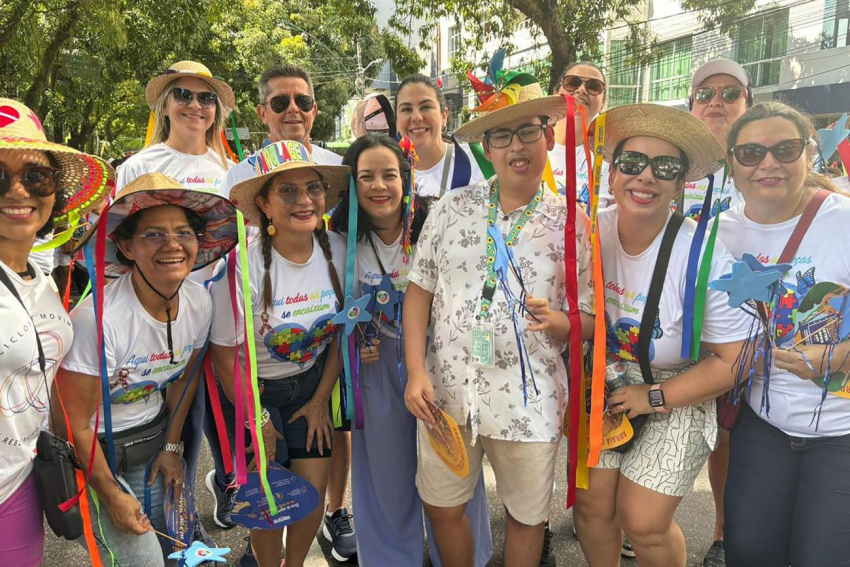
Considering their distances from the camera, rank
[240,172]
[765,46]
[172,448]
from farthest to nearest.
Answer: [765,46], [240,172], [172,448]

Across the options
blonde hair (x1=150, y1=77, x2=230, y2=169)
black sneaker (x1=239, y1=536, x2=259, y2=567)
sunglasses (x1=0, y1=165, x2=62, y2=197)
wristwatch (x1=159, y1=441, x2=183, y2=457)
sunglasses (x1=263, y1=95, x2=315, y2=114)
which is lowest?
black sneaker (x1=239, y1=536, x2=259, y2=567)

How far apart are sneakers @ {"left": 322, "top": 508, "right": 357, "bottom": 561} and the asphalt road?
0.04m

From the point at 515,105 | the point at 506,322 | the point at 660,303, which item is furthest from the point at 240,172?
the point at 660,303

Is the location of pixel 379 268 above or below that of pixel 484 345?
above

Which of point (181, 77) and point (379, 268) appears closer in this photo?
point (379, 268)

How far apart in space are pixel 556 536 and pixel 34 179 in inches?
111

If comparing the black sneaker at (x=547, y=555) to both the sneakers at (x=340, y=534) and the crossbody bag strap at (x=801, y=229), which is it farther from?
the crossbody bag strap at (x=801, y=229)

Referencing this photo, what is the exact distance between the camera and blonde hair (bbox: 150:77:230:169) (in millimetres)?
3504

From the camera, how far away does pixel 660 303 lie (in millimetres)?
2084

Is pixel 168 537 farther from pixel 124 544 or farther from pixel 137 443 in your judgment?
pixel 137 443

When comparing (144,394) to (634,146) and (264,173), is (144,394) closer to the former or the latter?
(264,173)

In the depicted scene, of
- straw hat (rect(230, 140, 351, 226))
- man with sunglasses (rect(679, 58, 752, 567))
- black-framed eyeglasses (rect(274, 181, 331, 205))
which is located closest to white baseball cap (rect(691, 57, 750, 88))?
man with sunglasses (rect(679, 58, 752, 567))

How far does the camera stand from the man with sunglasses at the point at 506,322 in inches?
85.6

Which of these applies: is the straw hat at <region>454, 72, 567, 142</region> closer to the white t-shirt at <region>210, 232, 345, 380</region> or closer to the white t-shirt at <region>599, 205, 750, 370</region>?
the white t-shirt at <region>599, 205, 750, 370</region>
